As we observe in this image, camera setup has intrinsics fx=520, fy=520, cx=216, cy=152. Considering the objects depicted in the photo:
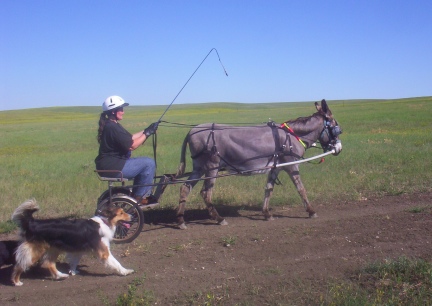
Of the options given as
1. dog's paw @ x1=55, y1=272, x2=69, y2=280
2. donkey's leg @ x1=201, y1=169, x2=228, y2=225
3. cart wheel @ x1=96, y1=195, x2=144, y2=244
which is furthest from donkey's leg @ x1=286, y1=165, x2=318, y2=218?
dog's paw @ x1=55, y1=272, x2=69, y2=280

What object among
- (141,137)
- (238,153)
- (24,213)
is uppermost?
(141,137)

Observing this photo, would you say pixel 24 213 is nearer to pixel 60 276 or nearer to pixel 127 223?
pixel 60 276

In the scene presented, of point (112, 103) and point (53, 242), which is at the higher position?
point (112, 103)

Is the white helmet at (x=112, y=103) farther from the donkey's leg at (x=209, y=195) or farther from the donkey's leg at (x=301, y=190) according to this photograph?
the donkey's leg at (x=301, y=190)

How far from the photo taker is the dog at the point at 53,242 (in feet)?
21.5

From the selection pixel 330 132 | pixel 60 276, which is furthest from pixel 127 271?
pixel 330 132

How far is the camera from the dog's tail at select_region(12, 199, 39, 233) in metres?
6.52

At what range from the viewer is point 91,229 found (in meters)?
6.84

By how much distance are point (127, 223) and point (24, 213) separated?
6.64ft

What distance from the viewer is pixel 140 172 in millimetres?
8578

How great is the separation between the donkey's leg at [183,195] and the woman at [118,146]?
0.82m

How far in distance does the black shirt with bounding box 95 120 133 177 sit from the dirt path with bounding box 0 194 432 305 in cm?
129

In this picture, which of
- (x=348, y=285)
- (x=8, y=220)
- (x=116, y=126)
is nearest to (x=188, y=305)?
(x=348, y=285)

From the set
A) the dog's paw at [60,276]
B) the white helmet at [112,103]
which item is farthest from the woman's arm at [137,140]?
the dog's paw at [60,276]
